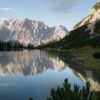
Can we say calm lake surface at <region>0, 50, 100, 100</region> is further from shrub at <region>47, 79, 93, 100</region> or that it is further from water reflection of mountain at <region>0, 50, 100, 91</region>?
shrub at <region>47, 79, 93, 100</region>

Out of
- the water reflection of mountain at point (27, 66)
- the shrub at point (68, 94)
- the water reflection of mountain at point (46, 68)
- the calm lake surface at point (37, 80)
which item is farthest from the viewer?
the water reflection of mountain at point (27, 66)

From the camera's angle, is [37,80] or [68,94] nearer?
[68,94]

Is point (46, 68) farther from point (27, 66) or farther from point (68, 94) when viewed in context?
point (68, 94)

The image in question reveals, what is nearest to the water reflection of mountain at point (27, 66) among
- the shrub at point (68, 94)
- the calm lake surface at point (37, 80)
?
the calm lake surface at point (37, 80)

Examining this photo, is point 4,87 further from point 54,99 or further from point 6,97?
point 54,99

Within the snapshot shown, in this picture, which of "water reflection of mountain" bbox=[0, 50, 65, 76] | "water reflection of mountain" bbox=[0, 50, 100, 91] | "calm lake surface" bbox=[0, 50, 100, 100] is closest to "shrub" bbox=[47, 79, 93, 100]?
"calm lake surface" bbox=[0, 50, 100, 100]

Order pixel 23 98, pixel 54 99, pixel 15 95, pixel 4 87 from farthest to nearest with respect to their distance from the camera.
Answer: pixel 4 87
pixel 15 95
pixel 23 98
pixel 54 99

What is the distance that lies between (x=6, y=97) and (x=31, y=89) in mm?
7174

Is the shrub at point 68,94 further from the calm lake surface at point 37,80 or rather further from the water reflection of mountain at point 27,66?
the water reflection of mountain at point 27,66

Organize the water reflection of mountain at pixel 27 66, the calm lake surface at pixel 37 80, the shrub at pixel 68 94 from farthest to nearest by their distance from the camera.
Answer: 1. the water reflection of mountain at pixel 27 66
2. the calm lake surface at pixel 37 80
3. the shrub at pixel 68 94

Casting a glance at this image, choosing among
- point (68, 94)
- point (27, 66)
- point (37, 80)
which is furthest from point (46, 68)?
point (68, 94)

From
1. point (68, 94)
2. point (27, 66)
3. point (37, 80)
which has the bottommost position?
point (27, 66)

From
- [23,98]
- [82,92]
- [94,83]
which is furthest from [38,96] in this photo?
[82,92]

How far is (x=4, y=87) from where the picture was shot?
4947 centimetres
